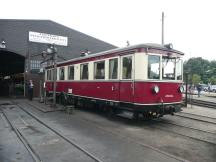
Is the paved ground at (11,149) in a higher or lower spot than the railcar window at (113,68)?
lower

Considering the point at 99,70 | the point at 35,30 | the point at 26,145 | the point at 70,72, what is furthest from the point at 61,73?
the point at 26,145

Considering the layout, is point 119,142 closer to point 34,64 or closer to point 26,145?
point 26,145

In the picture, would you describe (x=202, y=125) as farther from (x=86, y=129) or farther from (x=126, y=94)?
(x=86, y=129)

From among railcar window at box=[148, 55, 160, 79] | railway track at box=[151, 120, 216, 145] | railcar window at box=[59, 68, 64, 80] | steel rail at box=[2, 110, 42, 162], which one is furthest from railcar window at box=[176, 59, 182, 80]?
railcar window at box=[59, 68, 64, 80]

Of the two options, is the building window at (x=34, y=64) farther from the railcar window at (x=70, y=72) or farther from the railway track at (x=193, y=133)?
the railway track at (x=193, y=133)

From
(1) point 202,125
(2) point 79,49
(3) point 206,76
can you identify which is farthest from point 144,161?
(3) point 206,76

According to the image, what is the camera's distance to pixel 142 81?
9.52m

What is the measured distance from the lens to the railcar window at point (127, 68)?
32.8 ft

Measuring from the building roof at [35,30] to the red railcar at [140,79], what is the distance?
1472 cm

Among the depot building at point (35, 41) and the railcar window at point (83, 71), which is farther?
the depot building at point (35, 41)

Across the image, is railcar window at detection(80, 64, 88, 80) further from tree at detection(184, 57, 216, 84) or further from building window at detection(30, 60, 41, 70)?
tree at detection(184, 57, 216, 84)

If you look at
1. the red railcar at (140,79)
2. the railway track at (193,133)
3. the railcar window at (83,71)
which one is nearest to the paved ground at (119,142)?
the railway track at (193,133)

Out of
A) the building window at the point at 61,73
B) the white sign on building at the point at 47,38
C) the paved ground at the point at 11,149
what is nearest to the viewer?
the paved ground at the point at 11,149

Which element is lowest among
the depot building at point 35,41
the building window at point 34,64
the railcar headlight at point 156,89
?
the railcar headlight at point 156,89
